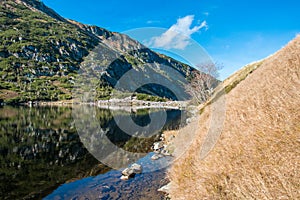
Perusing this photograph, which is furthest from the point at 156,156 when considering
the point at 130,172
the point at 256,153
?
the point at 256,153

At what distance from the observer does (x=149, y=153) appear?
98.7ft

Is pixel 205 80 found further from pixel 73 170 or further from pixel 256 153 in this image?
pixel 256 153

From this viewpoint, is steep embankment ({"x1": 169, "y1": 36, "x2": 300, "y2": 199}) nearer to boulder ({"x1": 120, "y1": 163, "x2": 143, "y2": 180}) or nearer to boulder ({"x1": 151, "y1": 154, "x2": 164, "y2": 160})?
boulder ({"x1": 120, "y1": 163, "x2": 143, "y2": 180})

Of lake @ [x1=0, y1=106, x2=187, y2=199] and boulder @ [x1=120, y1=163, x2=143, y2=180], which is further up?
boulder @ [x1=120, y1=163, x2=143, y2=180]

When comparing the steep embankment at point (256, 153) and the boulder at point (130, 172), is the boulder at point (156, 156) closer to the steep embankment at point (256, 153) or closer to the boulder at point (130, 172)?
the boulder at point (130, 172)

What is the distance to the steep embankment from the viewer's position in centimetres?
778

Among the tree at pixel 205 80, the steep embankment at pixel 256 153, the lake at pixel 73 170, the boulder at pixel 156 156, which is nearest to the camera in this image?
the steep embankment at pixel 256 153

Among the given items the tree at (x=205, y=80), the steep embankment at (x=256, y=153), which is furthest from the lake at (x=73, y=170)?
the tree at (x=205, y=80)

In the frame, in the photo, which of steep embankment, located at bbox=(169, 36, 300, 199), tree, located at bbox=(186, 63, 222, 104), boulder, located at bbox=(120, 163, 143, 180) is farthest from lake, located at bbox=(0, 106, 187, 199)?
tree, located at bbox=(186, 63, 222, 104)

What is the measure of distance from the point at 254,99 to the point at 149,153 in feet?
61.6

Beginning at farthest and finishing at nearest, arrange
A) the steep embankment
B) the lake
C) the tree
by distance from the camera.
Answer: the tree → the lake → the steep embankment

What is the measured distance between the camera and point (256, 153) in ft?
30.9

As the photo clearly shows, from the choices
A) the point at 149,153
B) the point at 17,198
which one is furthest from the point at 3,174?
the point at 149,153

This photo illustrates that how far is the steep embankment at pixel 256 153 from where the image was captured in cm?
778
